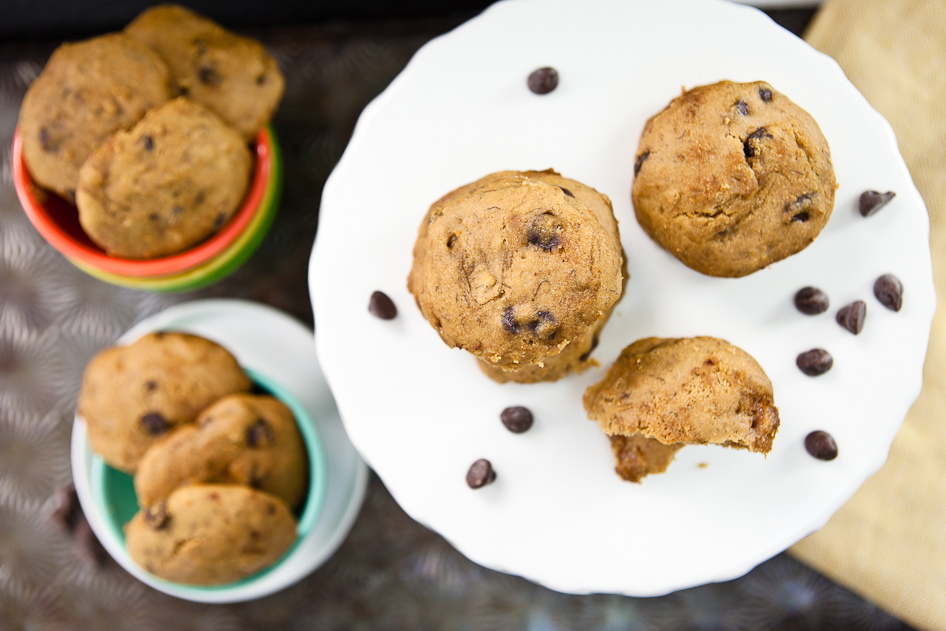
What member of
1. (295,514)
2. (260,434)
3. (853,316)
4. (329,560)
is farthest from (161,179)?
(853,316)

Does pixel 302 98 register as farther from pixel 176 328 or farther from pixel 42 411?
pixel 42 411

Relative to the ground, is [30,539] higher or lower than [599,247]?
lower

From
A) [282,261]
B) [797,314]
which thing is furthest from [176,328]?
[797,314]

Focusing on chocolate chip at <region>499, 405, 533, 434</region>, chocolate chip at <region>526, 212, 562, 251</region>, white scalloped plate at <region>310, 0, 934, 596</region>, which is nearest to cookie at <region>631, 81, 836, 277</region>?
white scalloped plate at <region>310, 0, 934, 596</region>

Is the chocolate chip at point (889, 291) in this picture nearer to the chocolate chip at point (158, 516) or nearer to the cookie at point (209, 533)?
the cookie at point (209, 533)

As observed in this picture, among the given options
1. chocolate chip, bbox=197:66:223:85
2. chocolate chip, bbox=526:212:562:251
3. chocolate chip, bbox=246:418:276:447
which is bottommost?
chocolate chip, bbox=246:418:276:447

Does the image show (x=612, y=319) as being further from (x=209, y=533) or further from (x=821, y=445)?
(x=209, y=533)

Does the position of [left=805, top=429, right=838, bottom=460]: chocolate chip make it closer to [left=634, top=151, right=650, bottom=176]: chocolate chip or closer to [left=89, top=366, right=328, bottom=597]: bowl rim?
[left=634, top=151, right=650, bottom=176]: chocolate chip
